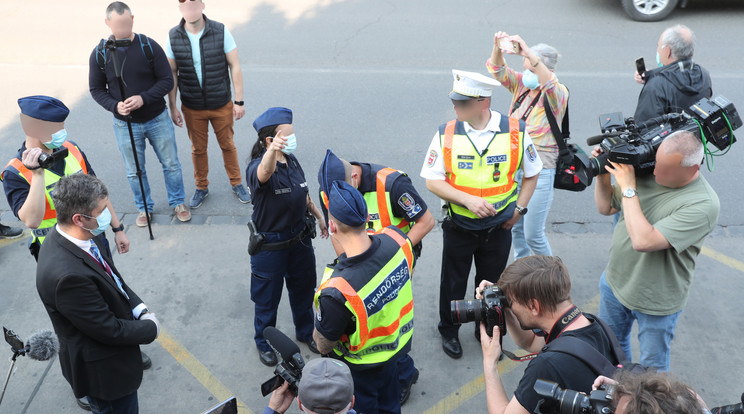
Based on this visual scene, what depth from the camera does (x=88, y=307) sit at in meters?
3.07

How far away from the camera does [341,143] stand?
745 centimetres

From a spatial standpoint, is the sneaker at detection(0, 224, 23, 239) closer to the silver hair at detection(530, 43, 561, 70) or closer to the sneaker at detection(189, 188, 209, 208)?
the sneaker at detection(189, 188, 209, 208)

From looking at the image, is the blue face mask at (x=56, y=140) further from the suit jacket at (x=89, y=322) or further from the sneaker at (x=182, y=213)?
the sneaker at (x=182, y=213)

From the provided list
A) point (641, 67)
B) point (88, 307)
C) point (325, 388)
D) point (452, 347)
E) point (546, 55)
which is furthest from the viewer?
point (641, 67)

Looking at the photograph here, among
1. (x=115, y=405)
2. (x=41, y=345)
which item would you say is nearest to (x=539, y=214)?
(x=115, y=405)

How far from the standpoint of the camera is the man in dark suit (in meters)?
3.05

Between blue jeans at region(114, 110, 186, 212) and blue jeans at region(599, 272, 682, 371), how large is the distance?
4157 mm

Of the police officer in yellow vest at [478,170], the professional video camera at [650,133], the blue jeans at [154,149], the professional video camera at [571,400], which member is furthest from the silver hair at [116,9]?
the professional video camera at [571,400]

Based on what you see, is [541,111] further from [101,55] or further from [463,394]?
A: [101,55]

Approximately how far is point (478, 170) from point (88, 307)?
2.51 meters

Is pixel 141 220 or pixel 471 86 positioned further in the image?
pixel 141 220

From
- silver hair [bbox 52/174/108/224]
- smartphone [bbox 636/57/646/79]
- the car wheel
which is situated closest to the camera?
silver hair [bbox 52/174/108/224]

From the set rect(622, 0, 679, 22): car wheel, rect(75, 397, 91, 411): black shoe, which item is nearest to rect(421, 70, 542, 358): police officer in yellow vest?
rect(75, 397, 91, 411): black shoe

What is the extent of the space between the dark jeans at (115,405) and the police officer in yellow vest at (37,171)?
114 centimetres
